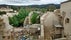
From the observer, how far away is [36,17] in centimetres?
398

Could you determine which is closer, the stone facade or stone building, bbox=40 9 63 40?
the stone facade

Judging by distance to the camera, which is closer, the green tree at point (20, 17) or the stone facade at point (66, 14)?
the stone facade at point (66, 14)

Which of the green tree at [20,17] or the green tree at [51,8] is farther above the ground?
the green tree at [51,8]

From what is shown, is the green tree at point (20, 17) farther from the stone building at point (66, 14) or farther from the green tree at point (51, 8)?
the stone building at point (66, 14)

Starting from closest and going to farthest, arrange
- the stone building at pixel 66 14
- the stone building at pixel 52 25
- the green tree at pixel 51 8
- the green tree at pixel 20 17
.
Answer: the stone building at pixel 66 14 < the stone building at pixel 52 25 < the green tree at pixel 51 8 < the green tree at pixel 20 17

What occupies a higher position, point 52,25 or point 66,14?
point 66,14

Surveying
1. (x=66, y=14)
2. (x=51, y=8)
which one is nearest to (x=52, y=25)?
(x=66, y=14)

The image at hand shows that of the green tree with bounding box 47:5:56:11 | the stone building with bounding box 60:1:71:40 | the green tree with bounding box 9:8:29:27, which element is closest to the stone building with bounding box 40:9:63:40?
the stone building with bounding box 60:1:71:40

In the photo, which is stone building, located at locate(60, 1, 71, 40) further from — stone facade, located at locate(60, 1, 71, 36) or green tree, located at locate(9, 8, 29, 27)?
green tree, located at locate(9, 8, 29, 27)

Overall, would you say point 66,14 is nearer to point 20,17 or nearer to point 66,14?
point 66,14

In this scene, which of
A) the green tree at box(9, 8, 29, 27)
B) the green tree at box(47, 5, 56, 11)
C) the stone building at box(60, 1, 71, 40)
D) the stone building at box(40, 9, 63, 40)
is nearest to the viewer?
the stone building at box(60, 1, 71, 40)

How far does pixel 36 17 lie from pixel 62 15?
2.85ft

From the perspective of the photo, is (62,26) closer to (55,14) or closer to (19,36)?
(55,14)

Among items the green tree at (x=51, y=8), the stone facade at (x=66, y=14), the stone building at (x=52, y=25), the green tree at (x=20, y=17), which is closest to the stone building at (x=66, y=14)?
the stone facade at (x=66, y=14)
